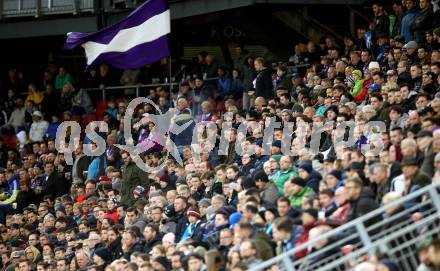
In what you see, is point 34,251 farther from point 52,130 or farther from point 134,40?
point 52,130

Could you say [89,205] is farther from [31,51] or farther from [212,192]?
[31,51]

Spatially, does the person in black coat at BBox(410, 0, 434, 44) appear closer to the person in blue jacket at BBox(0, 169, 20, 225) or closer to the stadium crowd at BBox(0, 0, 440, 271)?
the stadium crowd at BBox(0, 0, 440, 271)

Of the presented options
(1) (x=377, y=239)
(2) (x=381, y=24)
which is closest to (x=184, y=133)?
(2) (x=381, y=24)

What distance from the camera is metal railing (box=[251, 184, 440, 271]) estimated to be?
1257 cm

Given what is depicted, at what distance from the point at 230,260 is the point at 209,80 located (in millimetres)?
11328

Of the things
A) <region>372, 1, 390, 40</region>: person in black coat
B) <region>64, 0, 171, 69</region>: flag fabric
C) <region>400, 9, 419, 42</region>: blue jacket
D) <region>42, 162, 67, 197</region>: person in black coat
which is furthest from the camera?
<region>42, 162, 67, 197</region>: person in black coat

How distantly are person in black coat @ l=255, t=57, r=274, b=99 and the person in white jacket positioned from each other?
7351 mm

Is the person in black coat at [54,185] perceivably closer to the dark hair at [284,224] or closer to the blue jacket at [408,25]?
the blue jacket at [408,25]

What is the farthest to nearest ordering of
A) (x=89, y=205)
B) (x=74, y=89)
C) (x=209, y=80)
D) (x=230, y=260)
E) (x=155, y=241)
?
(x=74, y=89)
(x=209, y=80)
(x=89, y=205)
(x=155, y=241)
(x=230, y=260)

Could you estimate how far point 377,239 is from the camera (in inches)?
517

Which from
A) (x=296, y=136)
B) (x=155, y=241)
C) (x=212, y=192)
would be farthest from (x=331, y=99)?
(x=155, y=241)

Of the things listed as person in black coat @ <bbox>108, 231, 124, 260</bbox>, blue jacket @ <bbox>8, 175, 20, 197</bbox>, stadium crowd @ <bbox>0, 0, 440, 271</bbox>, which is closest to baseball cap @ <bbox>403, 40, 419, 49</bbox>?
stadium crowd @ <bbox>0, 0, 440, 271</bbox>

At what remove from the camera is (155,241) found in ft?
59.6

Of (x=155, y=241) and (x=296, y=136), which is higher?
(x=296, y=136)
